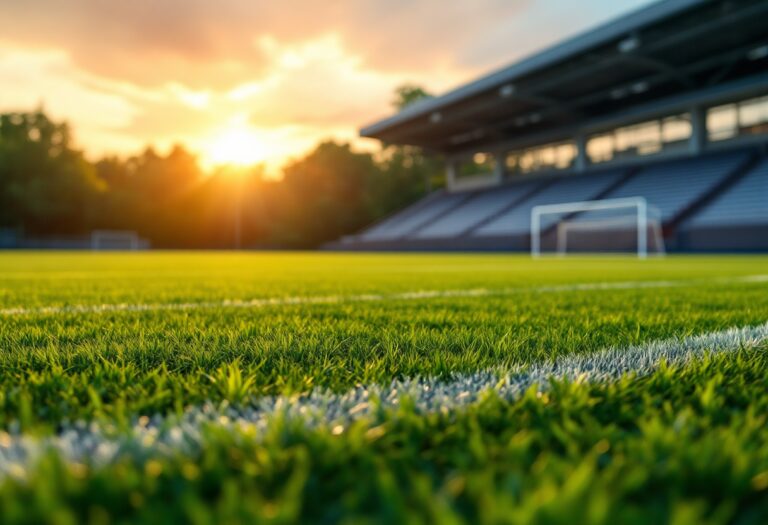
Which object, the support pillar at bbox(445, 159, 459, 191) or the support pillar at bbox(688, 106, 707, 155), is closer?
the support pillar at bbox(688, 106, 707, 155)

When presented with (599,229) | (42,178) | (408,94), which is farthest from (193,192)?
(599,229)

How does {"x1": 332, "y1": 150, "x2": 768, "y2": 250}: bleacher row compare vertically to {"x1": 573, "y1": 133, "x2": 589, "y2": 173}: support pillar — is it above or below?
below

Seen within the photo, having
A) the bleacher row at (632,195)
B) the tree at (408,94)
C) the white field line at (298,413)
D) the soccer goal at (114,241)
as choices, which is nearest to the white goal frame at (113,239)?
the soccer goal at (114,241)

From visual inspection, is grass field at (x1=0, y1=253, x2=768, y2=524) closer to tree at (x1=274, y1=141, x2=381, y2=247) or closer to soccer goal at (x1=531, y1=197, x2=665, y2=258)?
soccer goal at (x1=531, y1=197, x2=665, y2=258)

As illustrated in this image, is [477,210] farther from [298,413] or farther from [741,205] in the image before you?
[298,413]

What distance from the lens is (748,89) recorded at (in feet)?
54.9

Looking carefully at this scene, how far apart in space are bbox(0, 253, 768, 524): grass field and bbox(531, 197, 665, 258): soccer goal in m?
14.1

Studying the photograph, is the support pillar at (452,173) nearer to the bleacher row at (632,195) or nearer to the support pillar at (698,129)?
the bleacher row at (632,195)

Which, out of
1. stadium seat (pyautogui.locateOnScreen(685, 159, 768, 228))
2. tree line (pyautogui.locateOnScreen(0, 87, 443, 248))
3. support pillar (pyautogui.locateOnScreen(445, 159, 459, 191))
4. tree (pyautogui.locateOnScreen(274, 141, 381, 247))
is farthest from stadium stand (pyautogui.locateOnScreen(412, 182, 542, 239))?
tree (pyautogui.locateOnScreen(274, 141, 381, 247))

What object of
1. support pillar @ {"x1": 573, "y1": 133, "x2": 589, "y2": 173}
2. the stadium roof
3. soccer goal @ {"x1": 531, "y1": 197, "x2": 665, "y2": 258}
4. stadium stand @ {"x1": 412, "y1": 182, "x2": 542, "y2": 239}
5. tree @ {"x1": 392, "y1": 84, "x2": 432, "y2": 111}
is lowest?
soccer goal @ {"x1": 531, "y1": 197, "x2": 665, "y2": 258}

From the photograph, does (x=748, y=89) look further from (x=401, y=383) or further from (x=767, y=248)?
(x=401, y=383)

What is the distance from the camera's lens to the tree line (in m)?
31.4

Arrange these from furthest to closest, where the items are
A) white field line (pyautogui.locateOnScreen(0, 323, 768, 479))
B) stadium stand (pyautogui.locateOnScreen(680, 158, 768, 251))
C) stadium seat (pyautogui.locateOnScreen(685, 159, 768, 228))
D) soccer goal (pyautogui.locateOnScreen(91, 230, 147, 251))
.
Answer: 1. soccer goal (pyautogui.locateOnScreen(91, 230, 147, 251))
2. stadium seat (pyautogui.locateOnScreen(685, 159, 768, 228))
3. stadium stand (pyautogui.locateOnScreen(680, 158, 768, 251))
4. white field line (pyautogui.locateOnScreen(0, 323, 768, 479))

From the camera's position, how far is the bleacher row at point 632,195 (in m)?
14.2
